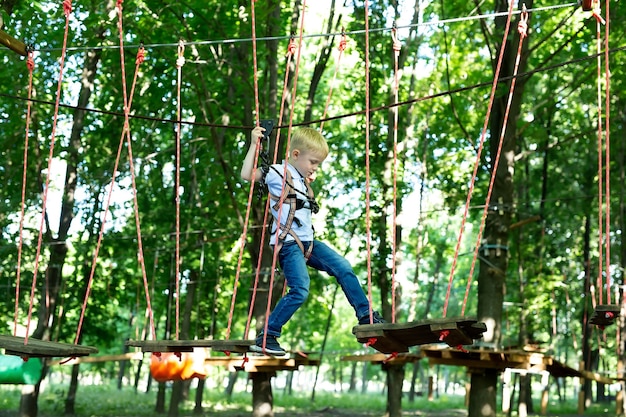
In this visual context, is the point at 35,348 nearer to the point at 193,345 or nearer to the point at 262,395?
the point at 193,345

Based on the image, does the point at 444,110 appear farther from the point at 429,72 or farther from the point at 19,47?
the point at 19,47

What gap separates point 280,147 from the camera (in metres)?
11.8

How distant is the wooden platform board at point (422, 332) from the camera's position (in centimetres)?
407

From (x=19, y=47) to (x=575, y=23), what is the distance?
1238 centimetres

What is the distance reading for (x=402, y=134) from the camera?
15172 mm

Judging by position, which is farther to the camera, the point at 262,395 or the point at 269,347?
the point at 262,395

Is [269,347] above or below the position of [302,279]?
below

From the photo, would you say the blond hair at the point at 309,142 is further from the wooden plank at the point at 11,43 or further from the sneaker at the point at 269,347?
the wooden plank at the point at 11,43

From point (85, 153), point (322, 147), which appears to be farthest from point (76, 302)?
point (322, 147)

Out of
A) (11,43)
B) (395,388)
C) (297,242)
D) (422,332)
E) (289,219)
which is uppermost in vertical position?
(11,43)

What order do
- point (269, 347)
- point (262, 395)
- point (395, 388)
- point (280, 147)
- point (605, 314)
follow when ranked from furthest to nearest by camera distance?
point (395, 388) < point (280, 147) < point (262, 395) < point (269, 347) < point (605, 314)

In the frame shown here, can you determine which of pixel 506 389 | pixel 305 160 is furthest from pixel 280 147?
pixel 305 160

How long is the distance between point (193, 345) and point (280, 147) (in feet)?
23.5

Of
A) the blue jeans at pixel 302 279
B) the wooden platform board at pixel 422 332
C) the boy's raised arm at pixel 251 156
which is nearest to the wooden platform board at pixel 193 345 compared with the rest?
the blue jeans at pixel 302 279
